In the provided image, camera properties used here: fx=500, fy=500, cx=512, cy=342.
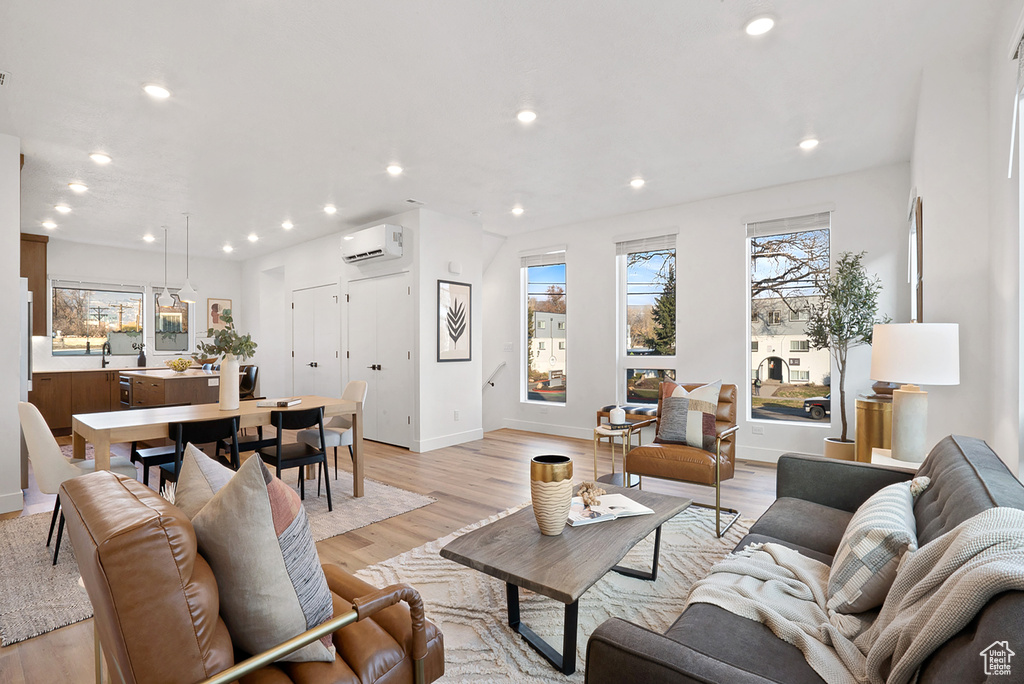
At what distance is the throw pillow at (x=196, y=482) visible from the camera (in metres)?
1.25

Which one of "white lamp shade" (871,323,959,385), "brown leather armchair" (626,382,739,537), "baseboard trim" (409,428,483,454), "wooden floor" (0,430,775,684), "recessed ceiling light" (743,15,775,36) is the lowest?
"wooden floor" (0,430,775,684)

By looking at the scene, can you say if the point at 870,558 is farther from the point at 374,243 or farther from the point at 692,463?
the point at 374,243

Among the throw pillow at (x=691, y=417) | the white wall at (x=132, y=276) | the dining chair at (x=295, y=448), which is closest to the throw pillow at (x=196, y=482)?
the dining chair at (x=295, y=448)

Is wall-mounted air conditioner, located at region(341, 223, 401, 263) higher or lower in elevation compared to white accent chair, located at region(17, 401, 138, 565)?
higher

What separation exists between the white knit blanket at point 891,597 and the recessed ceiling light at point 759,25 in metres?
2.23

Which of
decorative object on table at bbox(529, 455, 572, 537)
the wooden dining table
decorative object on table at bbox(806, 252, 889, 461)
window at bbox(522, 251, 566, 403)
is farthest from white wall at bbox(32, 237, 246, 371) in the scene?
decorative object on table at bbox(806, 252, 889, 461)

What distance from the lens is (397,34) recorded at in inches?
96.3

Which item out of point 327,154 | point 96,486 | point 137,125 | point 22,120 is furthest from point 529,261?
point 96,486

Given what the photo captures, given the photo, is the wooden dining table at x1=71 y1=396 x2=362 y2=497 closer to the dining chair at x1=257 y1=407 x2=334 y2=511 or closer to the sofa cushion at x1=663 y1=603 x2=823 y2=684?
the dining chair at x1=257 y1=407 x2=334 y2=511

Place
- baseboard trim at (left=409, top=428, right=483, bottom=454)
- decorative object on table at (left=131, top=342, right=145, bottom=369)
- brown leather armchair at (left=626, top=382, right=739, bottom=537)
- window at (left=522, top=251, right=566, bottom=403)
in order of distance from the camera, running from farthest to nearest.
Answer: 1. decorative object on table at (left=131, top=342, right=145, bottom=369)
2. window at (left=522, top=251, right=566, bottom=403)
3. baseboard trim at (left=409, top=428, right=483, bottom=454)
4. brown leather armchair at (left=626, top=382, right=739, bottom=537)

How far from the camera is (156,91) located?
9.55ft

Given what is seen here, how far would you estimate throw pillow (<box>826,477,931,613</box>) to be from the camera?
4.31ft

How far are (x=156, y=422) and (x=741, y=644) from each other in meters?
3.16

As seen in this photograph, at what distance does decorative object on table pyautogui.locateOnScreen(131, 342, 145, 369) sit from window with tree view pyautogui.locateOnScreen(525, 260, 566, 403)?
588 cm
